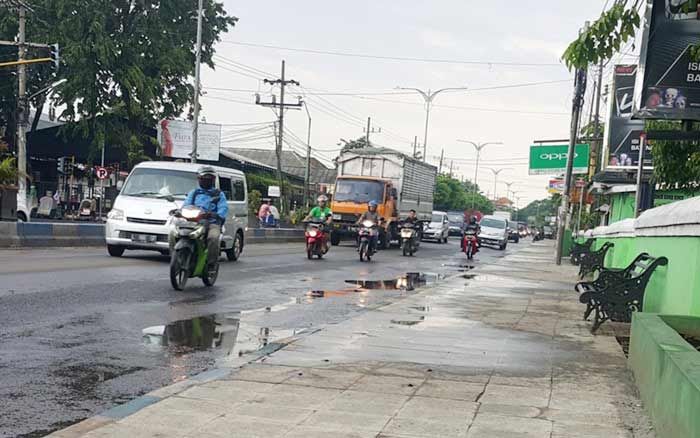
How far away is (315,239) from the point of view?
20.5 metres

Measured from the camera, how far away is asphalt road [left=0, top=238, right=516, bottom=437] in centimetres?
518

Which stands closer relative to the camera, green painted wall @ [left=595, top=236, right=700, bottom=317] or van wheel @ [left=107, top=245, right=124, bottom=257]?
green painted wall @ [left=595, top=236, right=700, bottom=317]

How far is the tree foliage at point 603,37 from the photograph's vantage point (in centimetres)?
564

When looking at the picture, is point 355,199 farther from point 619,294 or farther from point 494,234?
point 619,294

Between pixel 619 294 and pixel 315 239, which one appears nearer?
pixel 619 294

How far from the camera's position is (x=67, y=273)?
12.2 m

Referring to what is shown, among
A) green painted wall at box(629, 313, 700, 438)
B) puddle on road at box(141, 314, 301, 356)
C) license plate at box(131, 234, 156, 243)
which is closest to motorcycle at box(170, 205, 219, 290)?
puddle on road at box(141, 314, 301, 356)

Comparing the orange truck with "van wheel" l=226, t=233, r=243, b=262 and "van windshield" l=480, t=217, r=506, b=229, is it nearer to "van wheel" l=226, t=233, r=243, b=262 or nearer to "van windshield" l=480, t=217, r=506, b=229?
"van windshield" l=480, t=217, r=506, b=229

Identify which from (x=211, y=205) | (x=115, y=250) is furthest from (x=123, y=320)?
(x=115, y=250)

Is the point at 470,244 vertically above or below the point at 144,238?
above

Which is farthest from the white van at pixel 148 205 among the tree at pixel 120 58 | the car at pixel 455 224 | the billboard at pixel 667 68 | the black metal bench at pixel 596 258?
the car at pixel 455 224

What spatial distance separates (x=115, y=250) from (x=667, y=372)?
44.9ft

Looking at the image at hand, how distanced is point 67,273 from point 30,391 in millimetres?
7513

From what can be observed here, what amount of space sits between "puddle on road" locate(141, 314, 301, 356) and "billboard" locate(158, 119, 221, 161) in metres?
34.9
